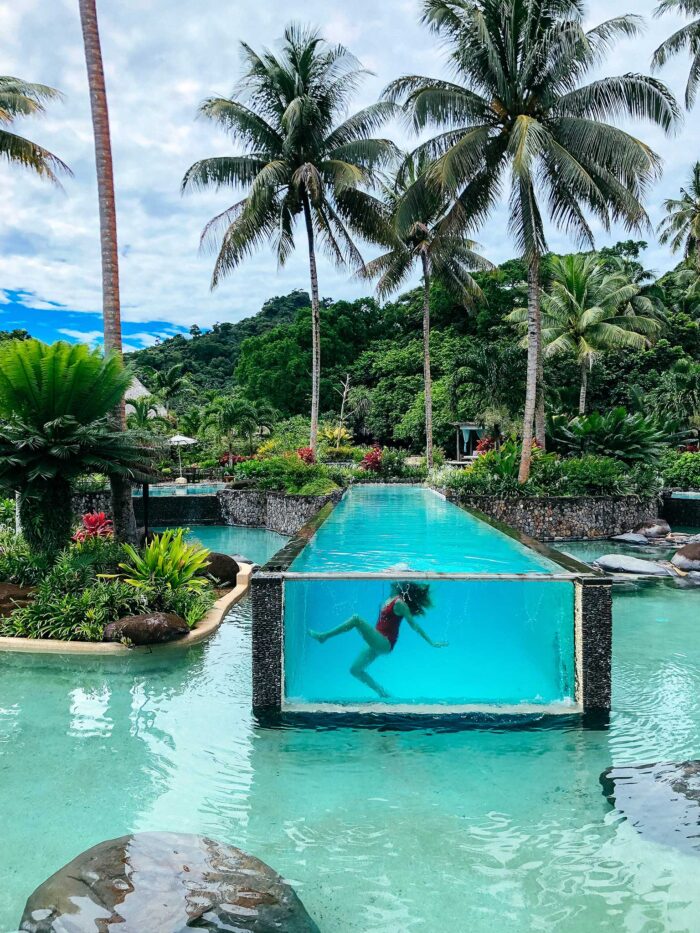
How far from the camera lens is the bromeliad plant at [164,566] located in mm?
8398

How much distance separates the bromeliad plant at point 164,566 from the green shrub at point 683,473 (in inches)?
646

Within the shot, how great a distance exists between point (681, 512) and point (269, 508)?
1131 centimetres

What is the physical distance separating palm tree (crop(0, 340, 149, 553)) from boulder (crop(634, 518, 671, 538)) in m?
12.6

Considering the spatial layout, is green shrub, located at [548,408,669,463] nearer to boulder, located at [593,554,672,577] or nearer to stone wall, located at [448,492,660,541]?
stone wall, located at [448,492,660,541]

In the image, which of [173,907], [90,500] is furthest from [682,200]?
[173,907]

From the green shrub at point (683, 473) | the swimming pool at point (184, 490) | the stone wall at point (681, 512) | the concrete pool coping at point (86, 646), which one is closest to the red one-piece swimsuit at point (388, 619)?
the concrete pool coping at point (86, 646)

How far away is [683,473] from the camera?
69.4 ft

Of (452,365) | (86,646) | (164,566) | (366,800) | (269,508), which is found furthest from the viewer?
(452,365)

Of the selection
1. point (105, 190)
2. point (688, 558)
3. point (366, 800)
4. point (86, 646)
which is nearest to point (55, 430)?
point (86, 646)

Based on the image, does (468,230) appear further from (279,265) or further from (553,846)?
(553,846)

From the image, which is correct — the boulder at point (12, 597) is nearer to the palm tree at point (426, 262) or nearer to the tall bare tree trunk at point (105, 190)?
the tall bare tree trunk at point (105, 190)

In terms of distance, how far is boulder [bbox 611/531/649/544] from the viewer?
1664 centimetres

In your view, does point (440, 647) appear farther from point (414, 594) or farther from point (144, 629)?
point (144, 629)

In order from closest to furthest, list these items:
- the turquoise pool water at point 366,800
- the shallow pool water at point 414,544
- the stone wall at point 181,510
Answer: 1. the turquoise pool water at point 366,800
2. the shallow pool water at point 414,544
3. the stone wall at point 181,510
